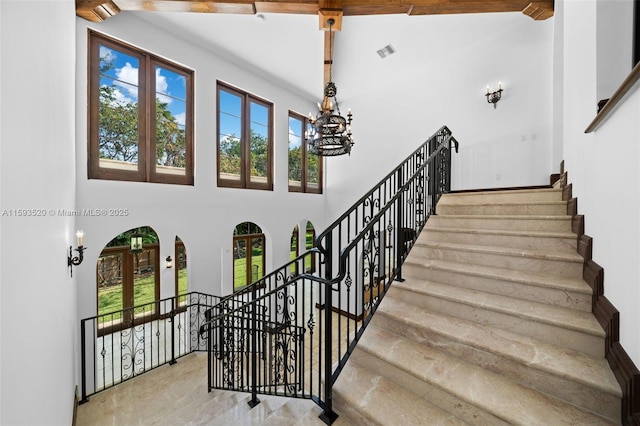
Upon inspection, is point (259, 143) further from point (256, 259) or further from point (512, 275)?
point (512, 275)

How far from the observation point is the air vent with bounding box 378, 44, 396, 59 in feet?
17.8

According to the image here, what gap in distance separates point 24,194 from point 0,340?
0.63 metres

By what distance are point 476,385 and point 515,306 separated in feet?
2.16

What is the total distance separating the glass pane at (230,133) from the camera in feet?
18.7

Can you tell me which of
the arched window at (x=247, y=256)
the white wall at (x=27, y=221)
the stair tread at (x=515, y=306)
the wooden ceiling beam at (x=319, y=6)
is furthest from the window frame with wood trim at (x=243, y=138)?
the stair tread at (x=515, y=306)

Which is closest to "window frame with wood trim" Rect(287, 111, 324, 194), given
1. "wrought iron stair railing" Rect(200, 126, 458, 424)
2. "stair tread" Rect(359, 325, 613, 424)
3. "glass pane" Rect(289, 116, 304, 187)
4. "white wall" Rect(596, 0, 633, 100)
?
"glass pane" Rect(289, 116, 304, 187)

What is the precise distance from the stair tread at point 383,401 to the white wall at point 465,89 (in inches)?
178

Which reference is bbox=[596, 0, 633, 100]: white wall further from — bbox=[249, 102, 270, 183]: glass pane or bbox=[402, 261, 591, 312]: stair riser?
bbox=[249, 102, 270, 183]: glass pane

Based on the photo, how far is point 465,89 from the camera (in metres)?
5.17

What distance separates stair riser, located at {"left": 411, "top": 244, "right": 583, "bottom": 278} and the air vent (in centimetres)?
479

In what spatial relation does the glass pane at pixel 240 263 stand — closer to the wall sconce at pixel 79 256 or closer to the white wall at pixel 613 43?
the wall sconce at pixel 79 256

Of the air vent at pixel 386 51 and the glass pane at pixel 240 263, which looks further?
the glass pane at pixel 240 263

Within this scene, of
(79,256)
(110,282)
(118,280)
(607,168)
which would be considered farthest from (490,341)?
(110,282)

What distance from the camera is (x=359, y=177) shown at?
714 centimetres
